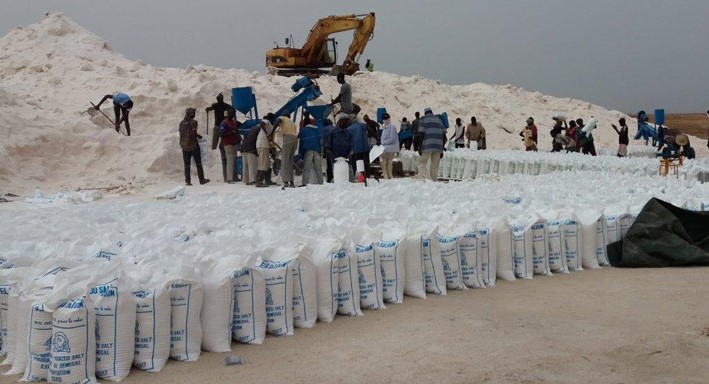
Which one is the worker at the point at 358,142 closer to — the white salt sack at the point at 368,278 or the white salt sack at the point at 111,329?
the white salt sack at the point at 368,278

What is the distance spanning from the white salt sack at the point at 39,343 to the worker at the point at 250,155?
30.0ft

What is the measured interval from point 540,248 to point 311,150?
6602 millimetres

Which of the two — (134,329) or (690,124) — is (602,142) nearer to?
(690,124)

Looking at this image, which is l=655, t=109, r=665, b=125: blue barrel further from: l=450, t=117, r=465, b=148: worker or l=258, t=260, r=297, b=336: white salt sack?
l=258, t=260, r=297, b=336: white salt sack

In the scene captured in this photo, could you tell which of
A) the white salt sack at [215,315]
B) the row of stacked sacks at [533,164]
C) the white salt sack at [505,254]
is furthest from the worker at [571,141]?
the white salt sack at [215,315]

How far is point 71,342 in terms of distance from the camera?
3.31 m

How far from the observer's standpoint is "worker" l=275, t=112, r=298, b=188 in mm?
11969

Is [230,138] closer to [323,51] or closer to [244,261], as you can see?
[244,261]

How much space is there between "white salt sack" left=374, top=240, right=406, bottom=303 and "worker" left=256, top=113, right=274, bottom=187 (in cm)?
775

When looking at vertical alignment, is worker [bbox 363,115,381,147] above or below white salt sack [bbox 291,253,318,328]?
above

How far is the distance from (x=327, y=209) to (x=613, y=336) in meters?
3.18

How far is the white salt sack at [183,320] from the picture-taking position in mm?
3705

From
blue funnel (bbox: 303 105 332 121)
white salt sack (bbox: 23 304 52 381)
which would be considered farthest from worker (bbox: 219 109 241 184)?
white salt sack (bbox: 23 304 52 381)

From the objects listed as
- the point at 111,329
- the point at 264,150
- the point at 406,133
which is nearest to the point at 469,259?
the point at 111,329
